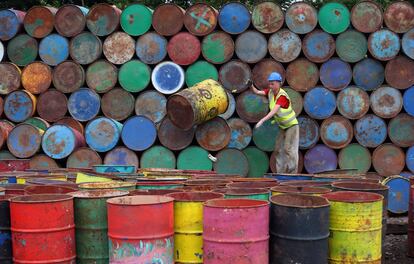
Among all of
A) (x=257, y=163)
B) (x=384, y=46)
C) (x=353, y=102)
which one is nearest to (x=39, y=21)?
(x=257, y=163)

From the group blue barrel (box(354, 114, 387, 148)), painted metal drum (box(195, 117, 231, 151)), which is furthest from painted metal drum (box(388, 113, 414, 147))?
painted metal drum (box(195, 117, 231, 151))

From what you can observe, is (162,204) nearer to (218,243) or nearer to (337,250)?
(218,243)

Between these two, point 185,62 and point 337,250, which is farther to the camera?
point 185,62

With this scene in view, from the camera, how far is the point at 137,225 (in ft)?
11.0

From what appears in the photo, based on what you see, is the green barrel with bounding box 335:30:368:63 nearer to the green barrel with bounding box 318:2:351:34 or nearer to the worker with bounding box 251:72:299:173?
the green barrel with bounding box 318:2:351:34

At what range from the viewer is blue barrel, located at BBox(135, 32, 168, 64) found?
27.7ft

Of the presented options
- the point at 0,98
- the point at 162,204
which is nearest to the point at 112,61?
the point at 0,98

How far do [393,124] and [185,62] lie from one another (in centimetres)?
339

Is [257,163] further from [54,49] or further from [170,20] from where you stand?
[54,49]

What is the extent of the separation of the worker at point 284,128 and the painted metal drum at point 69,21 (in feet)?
10.8

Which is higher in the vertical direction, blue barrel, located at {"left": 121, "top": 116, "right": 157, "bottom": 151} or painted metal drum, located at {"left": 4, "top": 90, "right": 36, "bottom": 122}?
painted metal drum, located at {"left": 4, "top": 90, "right": 36, "bottom": 122}

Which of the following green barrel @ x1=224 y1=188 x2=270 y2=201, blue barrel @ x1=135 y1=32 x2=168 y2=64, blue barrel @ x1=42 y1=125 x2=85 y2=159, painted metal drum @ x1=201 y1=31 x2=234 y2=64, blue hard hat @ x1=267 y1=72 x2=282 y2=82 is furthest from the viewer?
blue barrel @ x1=135 y1=32 x2=168 y2=64

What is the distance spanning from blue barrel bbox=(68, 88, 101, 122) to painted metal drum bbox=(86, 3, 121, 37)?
1007mm

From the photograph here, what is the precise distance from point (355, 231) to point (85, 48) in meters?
6.17
